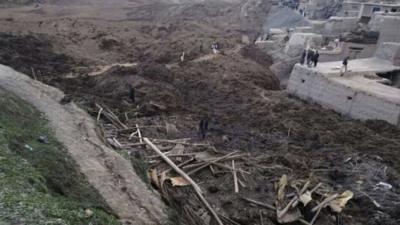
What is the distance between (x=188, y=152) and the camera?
13.5m

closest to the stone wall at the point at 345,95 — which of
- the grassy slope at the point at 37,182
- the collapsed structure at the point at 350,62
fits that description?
the collapsed structure at the point at 350,62

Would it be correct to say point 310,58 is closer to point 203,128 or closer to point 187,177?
point 203,128

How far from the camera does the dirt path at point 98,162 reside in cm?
950

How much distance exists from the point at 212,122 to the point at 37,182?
9.81 metres

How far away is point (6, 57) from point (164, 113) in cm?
1080

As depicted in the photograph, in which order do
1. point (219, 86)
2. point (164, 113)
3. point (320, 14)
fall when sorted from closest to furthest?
point (164, 113) → point (219, 86) → point (320, 14)

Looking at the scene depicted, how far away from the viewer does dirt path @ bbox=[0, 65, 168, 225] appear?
9500mm

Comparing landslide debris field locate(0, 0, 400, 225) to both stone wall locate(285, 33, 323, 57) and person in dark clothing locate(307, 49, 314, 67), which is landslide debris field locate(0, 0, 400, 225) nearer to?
person in dark clothing locate(307, 49, 314, 67)

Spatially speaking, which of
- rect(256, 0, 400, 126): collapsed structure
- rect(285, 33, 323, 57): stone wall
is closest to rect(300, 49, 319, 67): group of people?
rect(256, 0, 400, 126): collapsed structure

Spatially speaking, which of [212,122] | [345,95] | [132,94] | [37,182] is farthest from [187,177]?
[345,95]

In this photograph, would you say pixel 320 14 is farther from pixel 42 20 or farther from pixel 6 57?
pixel 6 57

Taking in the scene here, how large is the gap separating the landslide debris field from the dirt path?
69 cm

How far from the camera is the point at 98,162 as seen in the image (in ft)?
36.4

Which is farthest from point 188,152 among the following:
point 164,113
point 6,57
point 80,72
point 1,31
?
point 1,31
